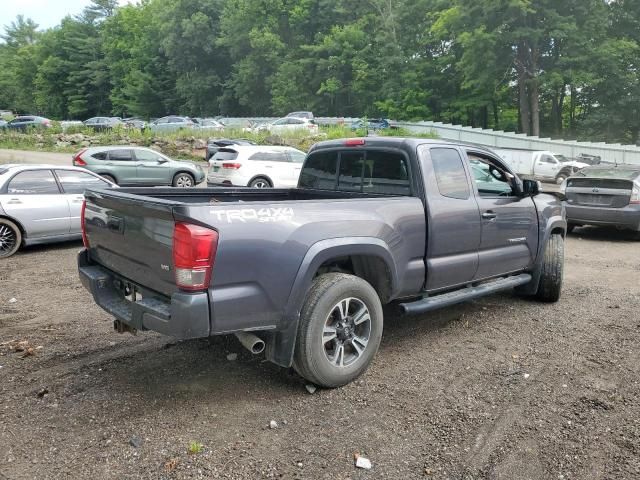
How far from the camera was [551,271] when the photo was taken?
5.66m

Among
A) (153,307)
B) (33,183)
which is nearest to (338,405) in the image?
(153,307)

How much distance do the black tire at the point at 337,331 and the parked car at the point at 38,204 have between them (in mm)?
5727

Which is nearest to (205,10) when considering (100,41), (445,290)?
(100,41)

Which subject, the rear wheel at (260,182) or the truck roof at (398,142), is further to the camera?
the rear wheel at (260,182)

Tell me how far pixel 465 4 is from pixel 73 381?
43263 mm

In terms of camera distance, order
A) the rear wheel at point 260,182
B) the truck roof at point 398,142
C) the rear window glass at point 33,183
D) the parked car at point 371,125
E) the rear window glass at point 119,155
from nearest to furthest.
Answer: the truck roof at point 398,142 < the rear window glass at point 33,183 < the rear wheel at point 260,182 < the rear window glass at point 119,155 < the parked car at point 371,125

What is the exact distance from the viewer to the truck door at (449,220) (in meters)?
4.27

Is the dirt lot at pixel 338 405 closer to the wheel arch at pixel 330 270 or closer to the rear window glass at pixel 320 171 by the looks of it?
the wheel arch at pixel 330 270

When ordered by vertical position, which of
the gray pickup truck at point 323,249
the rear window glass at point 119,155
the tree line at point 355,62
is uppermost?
the tree line at point 355,62

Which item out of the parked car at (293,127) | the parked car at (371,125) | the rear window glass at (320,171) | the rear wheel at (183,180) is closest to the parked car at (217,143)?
the parked car at (293,127)

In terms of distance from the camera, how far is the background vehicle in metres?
25.8

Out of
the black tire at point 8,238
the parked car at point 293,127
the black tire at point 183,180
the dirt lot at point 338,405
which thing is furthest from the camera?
the parked car at point 293,127

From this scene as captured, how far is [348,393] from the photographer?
3.65 metres

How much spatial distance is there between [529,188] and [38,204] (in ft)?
24.4
